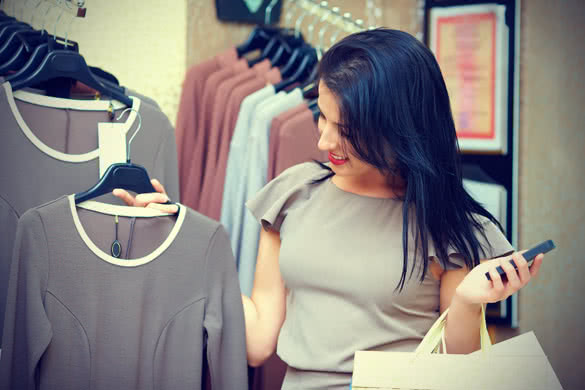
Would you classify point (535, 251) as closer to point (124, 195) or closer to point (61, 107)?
point (124, 195)

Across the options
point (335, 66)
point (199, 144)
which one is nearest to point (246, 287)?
point (199, 144)

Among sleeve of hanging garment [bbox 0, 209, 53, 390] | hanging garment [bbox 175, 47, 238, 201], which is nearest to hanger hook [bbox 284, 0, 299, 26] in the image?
hanging garment [bbox 175, 47, 238, 201]

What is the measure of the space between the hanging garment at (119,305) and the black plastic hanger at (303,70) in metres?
0.71

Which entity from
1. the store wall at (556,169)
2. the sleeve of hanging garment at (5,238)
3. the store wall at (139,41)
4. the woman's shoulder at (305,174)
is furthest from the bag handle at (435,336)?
the store wall at (556,169)

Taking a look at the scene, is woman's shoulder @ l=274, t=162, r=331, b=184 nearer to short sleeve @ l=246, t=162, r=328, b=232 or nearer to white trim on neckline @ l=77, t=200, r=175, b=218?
short sleeve @ l=246, t=162, r=328, b=232

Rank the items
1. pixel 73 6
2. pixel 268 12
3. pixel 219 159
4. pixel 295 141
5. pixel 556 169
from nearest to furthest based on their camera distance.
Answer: pixel 73 6
pixel 295 141
pixel 219 159
pixel 268 12
pixel 556 169

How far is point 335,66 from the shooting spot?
46.5 inches

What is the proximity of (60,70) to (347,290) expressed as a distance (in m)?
0.72

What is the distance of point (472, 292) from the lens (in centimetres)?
106

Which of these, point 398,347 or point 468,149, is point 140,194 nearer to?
point 398,347

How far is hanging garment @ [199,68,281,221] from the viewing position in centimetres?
173

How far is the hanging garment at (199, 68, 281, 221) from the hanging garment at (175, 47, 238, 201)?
10cm

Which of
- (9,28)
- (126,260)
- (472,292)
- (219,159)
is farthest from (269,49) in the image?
(472,292)

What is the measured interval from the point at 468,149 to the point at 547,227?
411 mm
